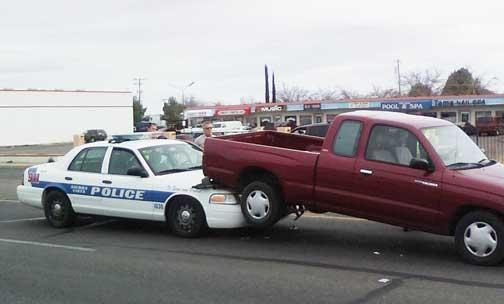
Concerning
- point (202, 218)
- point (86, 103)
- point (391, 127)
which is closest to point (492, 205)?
point (391, 127)

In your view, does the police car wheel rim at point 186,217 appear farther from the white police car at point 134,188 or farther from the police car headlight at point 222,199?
the police car headlight at point 222,199

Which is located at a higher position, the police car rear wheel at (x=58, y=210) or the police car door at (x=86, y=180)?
the police car door at (x=86, y=180)

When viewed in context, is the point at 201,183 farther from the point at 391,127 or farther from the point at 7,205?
the point at 7,205

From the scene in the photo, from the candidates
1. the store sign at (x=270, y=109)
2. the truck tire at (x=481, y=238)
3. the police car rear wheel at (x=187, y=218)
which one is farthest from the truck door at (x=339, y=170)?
the store sign at (x=270, y=109)

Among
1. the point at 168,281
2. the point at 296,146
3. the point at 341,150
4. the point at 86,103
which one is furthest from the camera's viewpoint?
the point at 86,103

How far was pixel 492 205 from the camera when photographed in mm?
6777

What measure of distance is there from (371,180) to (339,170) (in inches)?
17.1

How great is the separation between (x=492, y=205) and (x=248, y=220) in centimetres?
319

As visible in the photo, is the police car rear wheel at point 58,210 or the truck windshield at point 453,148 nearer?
the truck windshield at point 453,148

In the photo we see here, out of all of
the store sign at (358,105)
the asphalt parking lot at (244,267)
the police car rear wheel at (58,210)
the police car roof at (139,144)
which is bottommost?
the asphalt parking lot at (244,267)

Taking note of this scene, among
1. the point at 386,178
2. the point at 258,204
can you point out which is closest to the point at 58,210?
the point at 258,204

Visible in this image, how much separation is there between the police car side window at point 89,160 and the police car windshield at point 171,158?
2.51 ft

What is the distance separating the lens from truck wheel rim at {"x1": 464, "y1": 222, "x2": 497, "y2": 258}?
22.6ft

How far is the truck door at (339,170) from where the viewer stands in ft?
25.5
